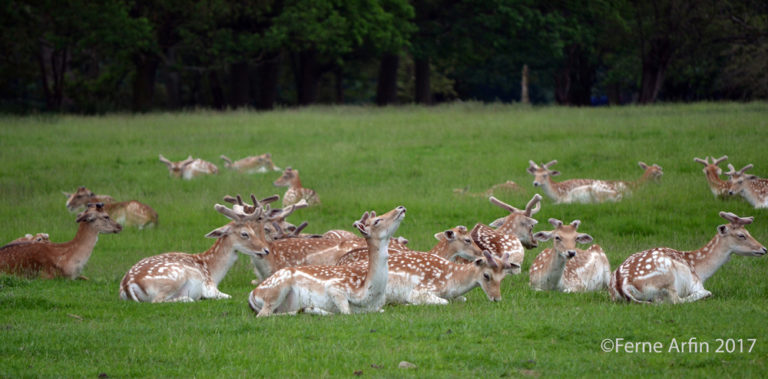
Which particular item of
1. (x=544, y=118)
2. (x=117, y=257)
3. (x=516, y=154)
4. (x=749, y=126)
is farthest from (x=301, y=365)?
(x=544, y=118)

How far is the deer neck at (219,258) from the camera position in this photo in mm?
9742

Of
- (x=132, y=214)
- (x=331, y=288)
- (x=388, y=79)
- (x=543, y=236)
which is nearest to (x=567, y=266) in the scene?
(x=543, y=236)

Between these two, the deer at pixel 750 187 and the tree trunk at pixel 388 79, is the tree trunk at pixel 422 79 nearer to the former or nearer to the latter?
the tree trunk at pixel 388 79

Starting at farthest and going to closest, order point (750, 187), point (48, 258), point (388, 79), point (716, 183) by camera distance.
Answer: point (388, 79), point (716, 183), point (750, 187), point (48, 258)

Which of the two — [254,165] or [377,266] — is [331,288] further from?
[254,165]

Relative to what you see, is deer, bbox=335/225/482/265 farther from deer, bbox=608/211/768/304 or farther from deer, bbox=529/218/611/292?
deer, bbox=608/211/768/304

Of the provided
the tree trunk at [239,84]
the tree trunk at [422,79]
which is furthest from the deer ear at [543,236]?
the tree trunk at [422,79]

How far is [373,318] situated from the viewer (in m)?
7.68

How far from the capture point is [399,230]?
1439 centimetres

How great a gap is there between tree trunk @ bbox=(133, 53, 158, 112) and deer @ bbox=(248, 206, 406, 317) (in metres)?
28.5

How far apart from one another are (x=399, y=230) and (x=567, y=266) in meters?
5.04

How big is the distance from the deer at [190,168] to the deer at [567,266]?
11.6 meters

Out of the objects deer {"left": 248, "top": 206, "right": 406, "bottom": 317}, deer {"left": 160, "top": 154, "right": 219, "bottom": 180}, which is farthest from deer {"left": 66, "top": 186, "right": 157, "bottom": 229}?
deer {"left": 248, "top": 206, "right": 406, "bottom": 317}

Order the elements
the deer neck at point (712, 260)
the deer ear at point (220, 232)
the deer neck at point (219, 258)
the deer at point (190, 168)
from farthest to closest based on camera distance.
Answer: the deer at point (190, 168) < the deer neck at point (219, 258) < the deer ear at point (220, 232) < the deer neck at point (712, 260)
